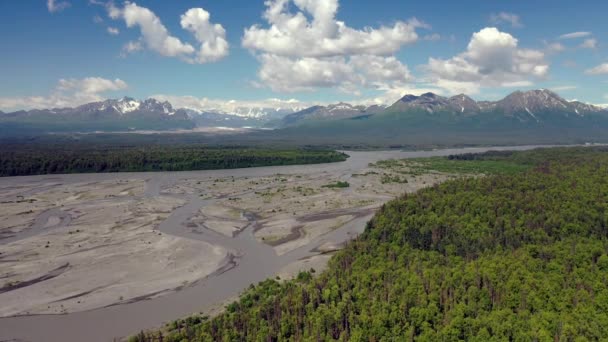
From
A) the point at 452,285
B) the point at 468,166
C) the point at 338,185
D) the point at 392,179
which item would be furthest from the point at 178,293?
the point at 468,166

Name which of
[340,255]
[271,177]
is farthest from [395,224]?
[271,177]

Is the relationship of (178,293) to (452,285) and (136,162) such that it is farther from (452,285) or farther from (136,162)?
(136,162)

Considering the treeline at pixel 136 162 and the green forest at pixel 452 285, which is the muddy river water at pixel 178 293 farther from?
the treeline at pixel 136 162

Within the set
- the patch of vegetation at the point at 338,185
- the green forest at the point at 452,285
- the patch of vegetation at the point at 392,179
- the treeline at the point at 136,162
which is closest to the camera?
the green forest at the point at 452,285

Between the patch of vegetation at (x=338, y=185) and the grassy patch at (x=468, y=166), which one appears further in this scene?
the grassy patch at (x=468, y=166)

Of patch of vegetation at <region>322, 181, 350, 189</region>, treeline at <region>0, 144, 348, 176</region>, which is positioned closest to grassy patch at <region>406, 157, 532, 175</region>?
patch of vegetation at <region>322, 181, 350, 189</region>

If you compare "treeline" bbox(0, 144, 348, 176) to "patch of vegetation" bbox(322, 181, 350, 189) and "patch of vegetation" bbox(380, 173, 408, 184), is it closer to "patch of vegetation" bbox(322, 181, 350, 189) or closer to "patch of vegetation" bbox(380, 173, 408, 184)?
"patch of vegetation" bbox(380, 173, 408, 184)

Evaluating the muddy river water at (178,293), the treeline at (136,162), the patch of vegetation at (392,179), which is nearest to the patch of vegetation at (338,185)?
the patch of vegetation at (392,179)

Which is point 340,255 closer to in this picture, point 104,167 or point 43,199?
point 43,199

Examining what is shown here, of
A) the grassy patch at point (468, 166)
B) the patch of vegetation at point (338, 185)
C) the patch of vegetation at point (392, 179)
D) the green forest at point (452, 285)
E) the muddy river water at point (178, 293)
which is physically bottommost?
the muddy river water at point (178, 293)
